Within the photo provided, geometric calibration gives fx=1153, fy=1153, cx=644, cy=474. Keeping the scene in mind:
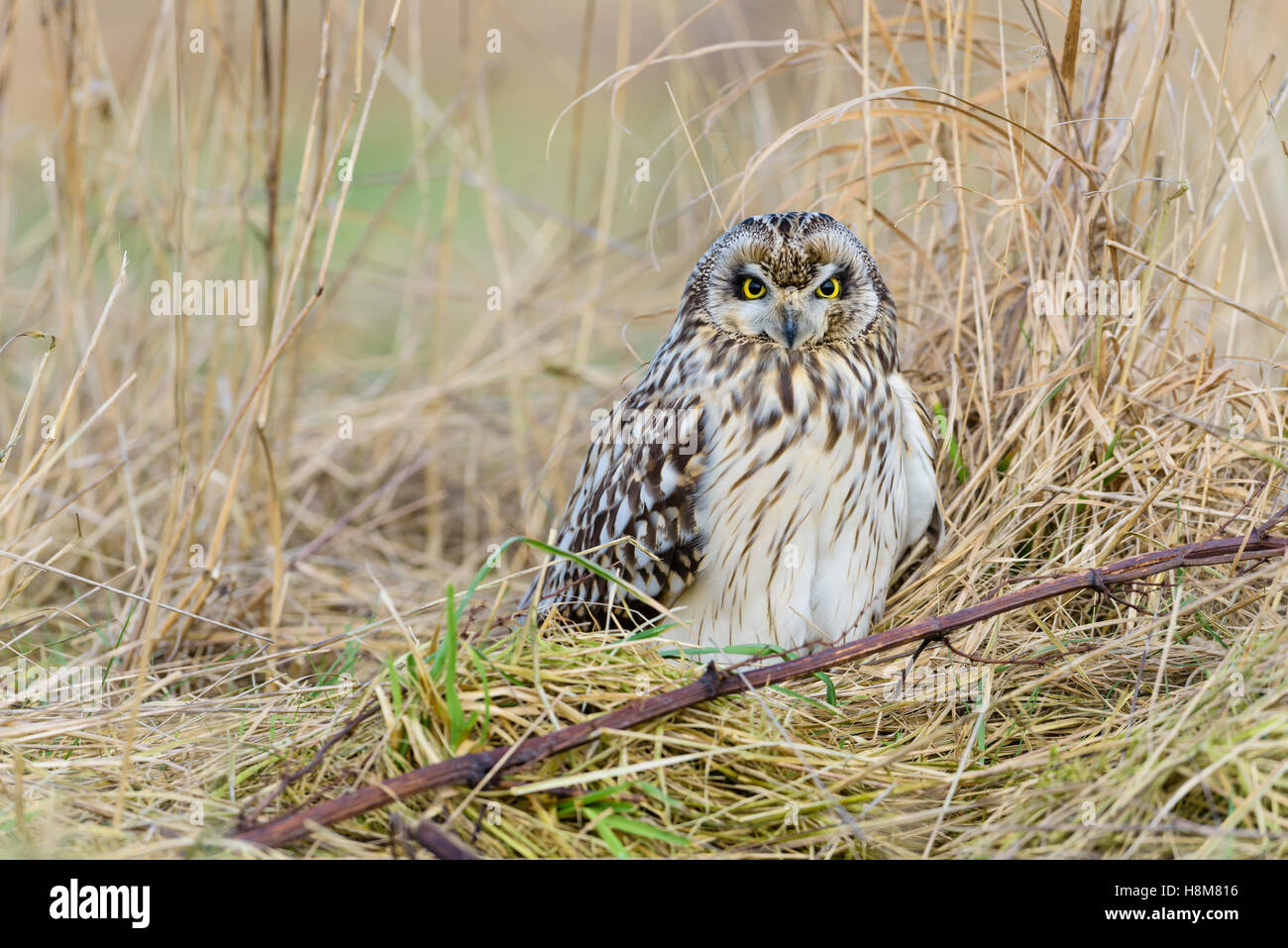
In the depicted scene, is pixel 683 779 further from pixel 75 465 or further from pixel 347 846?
pixel 75 465

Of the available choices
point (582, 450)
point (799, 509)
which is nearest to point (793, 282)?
point (799, 509)

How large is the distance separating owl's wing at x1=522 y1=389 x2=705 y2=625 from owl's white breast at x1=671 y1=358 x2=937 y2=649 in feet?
0.15

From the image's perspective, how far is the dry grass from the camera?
1883 millimetres

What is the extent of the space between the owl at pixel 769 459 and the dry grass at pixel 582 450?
0.72 ft

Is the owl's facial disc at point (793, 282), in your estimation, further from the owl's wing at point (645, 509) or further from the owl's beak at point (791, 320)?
the owl's wing at point (645, 509)

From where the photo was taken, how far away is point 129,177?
374 centimetres

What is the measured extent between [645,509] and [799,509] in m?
0.37

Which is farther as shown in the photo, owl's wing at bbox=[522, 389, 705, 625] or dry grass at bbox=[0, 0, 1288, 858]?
owl's wing at bbox=[522, 389, 705, 625]

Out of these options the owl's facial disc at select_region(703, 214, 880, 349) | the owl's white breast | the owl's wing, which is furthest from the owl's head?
the owl's wing

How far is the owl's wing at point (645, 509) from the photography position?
274 cm

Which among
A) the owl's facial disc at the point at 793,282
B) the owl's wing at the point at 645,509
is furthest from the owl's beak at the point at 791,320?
the owl's wing at the point at 645,509

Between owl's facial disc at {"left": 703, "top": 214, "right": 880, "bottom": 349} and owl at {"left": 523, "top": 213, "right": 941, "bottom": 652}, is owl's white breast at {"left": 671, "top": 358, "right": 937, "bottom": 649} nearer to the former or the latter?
owl at {"left": 523, "top": 213, "right": 941, "bottom": 652}

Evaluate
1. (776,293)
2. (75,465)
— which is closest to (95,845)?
(776,293)
